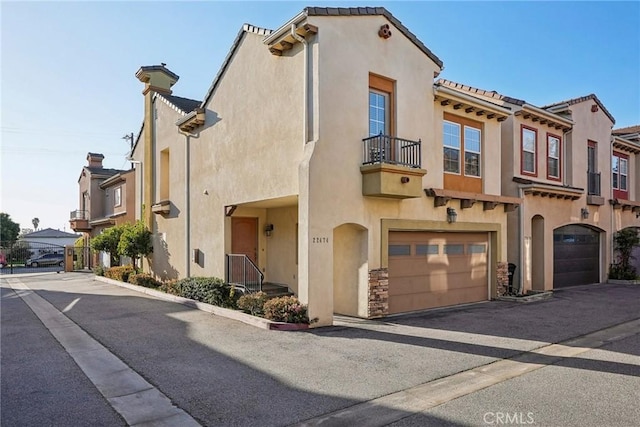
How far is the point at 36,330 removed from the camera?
977cm

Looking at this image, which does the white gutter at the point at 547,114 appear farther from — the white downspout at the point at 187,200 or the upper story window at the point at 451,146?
the white downspout at the point at 187,200

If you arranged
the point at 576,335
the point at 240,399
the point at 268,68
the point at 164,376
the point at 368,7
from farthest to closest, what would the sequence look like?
the point at 268,68
the point at 368,7
the point at 576,335
the point at 164,376
the point at 240,399

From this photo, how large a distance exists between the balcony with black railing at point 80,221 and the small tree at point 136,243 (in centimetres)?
1279

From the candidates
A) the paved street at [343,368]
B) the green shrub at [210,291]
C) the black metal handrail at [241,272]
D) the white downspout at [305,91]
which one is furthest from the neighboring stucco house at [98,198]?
the white downspout at [305,91]

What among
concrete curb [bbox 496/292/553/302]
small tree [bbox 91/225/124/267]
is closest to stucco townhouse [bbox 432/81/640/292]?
concrete curb [bbox 496/292/553/302]

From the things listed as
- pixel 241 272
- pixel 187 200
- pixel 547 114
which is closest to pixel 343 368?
pixel 241 272

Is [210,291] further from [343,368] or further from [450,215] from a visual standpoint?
[450,215]

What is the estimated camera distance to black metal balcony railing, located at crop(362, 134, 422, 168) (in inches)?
417

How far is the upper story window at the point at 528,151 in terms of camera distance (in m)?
16.1

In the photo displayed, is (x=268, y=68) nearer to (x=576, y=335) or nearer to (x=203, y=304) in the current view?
(x=203, y=304)

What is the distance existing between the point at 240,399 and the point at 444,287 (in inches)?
350

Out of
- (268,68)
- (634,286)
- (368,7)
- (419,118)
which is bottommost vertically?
(634,286)

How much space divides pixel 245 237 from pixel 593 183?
1557 centimetres

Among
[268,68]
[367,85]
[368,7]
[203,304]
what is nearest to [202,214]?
[203,304]
